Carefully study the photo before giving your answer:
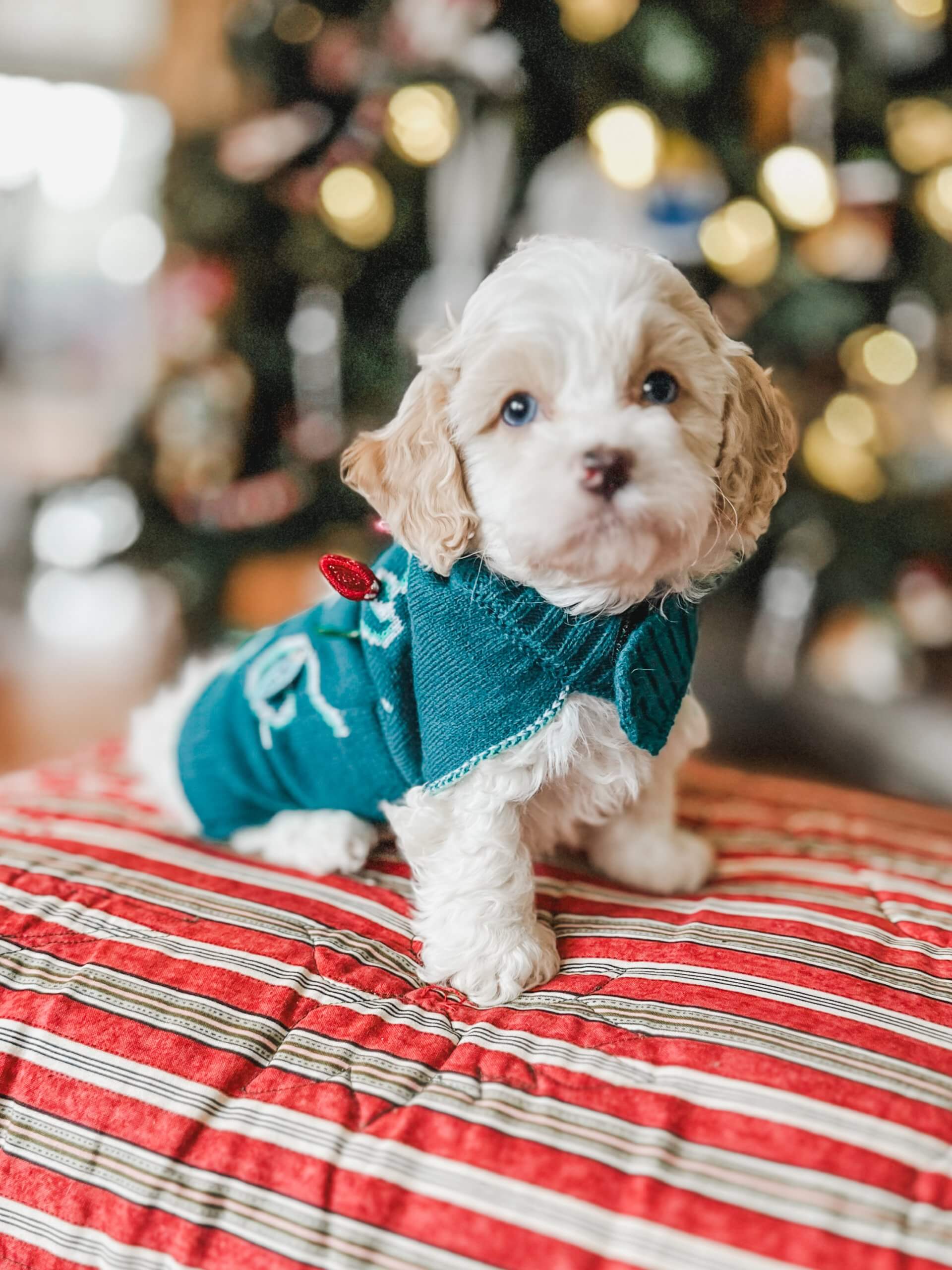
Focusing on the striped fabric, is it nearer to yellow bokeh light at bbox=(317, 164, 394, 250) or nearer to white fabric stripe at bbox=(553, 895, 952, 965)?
white fabric stripe at bbox=(553, 895, 952, 965)

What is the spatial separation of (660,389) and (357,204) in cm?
187

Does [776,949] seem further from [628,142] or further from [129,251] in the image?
[129,251]

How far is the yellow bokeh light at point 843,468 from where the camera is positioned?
9.16 feet

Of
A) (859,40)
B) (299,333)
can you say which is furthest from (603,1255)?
(859,40)

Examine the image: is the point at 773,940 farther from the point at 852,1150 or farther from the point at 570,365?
the point at 570,365

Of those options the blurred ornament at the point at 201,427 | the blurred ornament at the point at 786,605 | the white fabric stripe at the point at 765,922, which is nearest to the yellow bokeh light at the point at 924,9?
the blurred ornament at the point at 786,605

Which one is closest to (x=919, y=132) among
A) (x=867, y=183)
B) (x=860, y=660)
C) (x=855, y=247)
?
(x=867, y=183)

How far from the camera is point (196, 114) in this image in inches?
136

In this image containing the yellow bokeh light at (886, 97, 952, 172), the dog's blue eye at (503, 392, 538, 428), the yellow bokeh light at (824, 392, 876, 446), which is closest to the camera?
the dog's blue eye at (503, 392, 538, 428)

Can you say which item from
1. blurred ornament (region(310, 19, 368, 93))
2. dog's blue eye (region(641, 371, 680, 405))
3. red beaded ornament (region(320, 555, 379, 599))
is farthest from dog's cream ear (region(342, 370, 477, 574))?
blurred ornament (region(310, 19, 368, 93))

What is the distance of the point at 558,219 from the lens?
112 inches

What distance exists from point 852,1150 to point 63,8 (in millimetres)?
5597

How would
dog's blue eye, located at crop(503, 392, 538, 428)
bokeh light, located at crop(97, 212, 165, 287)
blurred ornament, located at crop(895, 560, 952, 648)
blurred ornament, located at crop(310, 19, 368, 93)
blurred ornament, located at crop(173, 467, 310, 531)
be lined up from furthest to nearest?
bokeh light, located at crop(97, 212, 165, 287) < blurred ornament, located at crop(895, 560, 952, 648) < blurred ornament, located at crop(173, 467, 310, 531) < blurred ornament, located at crop(310, 19, 368, 93) < dog's blue eye, located at crop(503, 392, 538, 428)

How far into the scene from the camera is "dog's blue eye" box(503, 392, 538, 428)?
1104 millimetres
